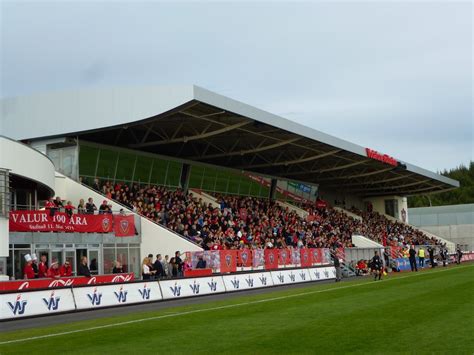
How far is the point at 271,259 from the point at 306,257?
389 cm

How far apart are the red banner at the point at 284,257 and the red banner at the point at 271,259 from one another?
1.16 feet

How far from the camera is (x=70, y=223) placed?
101 feet

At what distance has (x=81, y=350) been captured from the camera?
1263 cm

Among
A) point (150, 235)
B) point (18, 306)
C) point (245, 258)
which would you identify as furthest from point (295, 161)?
point (18, 306)

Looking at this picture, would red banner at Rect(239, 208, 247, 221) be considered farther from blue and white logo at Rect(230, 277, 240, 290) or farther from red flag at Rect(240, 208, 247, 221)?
blue and white logo at Rect(230, 277, 240, 290)

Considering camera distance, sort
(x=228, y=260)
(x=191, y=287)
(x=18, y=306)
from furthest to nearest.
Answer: (x=228, y=260)
(x=191, y=287)
(x=18, y=306)

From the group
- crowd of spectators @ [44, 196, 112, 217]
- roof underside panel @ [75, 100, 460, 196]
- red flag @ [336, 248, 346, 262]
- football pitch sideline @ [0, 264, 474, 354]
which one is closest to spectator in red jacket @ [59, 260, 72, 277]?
crowd of spectators @ [44, 196, 112, 217]

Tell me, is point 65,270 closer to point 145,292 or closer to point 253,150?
point 145,292

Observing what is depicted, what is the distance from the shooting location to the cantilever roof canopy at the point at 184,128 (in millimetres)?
35031

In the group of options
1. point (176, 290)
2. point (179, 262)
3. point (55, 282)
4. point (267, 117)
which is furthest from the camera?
point (267, 117)

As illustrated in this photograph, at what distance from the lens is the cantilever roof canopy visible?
3503 centimetres

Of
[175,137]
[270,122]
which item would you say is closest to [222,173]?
[175,137]

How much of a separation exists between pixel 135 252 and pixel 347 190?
157ft

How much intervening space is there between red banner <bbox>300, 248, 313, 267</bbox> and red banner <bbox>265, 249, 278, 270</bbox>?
9.12 feet
